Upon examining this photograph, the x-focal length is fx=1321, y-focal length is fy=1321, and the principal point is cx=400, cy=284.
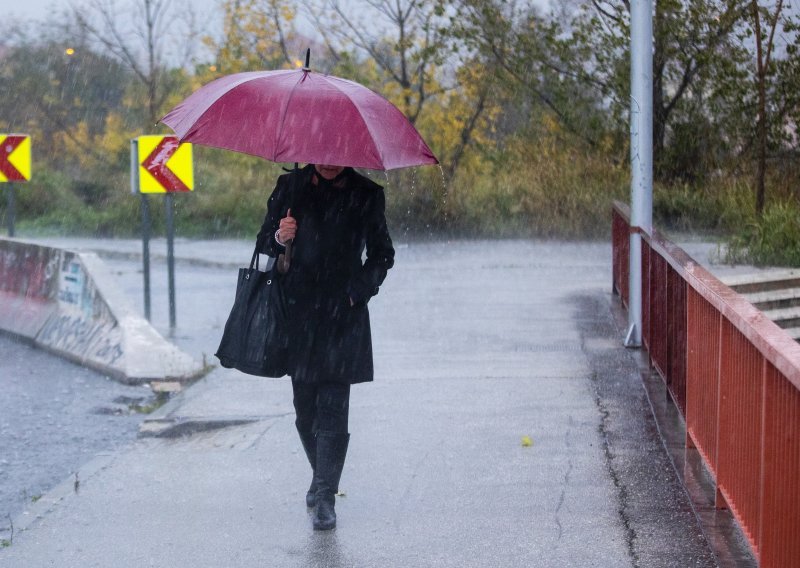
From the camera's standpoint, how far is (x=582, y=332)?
11.5m

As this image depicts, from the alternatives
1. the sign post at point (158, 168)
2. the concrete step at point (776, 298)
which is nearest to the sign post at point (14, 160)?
the sign post at point (158, 168)

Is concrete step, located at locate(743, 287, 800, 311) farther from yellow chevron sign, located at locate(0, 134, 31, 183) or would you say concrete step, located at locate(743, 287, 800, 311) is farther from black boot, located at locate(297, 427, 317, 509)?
yellow chevron sign, located at locate(0, 134, 31, 183)

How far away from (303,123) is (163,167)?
7029 mm

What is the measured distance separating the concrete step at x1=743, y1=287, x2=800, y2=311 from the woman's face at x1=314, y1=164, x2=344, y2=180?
5.82 m

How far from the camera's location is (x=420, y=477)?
21.9 ft

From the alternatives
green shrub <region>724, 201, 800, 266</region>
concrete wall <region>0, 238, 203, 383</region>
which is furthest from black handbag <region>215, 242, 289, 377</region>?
green shrub <region>724, 201, 800, 266</region>

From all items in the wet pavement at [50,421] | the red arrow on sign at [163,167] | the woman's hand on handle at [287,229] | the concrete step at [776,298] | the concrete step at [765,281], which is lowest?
the wet pavement at [50,421]

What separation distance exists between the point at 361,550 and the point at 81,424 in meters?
3.56

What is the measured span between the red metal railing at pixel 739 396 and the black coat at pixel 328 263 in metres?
1.46

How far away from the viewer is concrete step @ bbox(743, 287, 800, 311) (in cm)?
1076

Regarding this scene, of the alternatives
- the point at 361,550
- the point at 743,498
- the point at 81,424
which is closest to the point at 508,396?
the point at 81,424

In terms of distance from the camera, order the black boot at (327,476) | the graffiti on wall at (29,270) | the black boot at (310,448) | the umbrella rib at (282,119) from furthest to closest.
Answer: the graffiti on wall at (29,270)
the black boot at (310,448)
the black boot at (327,476)
the umbrella rib at (282,119)

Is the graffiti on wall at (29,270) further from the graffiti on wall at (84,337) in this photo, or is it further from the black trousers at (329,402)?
the black trousers at (329,402)

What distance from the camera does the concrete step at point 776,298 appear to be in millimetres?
10758
